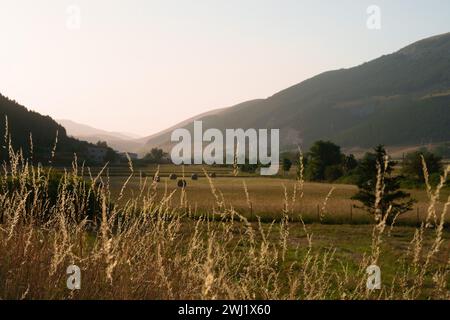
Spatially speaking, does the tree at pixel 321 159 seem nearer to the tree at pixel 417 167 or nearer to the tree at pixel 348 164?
the tree at pixel 348 164

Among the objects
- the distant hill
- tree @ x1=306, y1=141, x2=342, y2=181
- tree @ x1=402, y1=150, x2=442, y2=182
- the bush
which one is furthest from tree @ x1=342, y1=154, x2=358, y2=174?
the distant hill

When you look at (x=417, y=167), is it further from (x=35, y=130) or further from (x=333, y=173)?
(x=35, y=130)

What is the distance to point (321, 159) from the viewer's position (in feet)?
269

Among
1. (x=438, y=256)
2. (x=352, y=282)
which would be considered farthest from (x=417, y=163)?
(x=352, y=282)

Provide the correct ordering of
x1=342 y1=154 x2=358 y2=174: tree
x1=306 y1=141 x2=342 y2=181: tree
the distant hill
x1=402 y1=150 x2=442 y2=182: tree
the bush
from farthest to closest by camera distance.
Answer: the distant hill
x1=306 y1=141 x2=342 y2=181: tree
the bush
x1=342 y1=154 x2=358 y2=174: tree
x1=402 y1=150 x2=442 y2=182: tree

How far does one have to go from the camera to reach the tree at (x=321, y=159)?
263 feet

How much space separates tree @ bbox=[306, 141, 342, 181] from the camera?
80.2m

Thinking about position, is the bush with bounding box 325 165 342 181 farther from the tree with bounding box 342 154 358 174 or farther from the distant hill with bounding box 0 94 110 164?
the distant hill with bounding box 0 94 110 164

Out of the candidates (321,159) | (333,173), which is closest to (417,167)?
(333,173)

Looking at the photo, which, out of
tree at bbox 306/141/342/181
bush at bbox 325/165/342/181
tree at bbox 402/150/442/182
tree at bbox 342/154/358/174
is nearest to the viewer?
tree at bbox 402/150/442/182

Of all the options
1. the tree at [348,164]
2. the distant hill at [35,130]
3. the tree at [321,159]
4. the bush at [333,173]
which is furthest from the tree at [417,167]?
the distant hill at [35,130]

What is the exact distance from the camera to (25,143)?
9000cm
